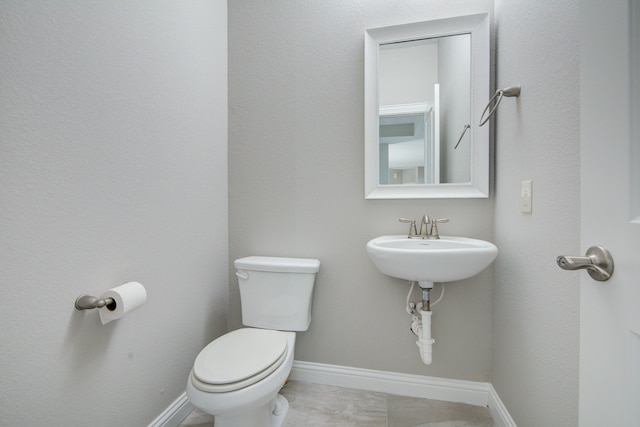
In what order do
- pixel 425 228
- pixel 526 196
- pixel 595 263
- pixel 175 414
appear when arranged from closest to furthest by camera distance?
pixel 595 263 → pixel 526 196 → pixel 175 414 → pixel 425 228

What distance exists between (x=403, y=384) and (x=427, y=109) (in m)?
1.43

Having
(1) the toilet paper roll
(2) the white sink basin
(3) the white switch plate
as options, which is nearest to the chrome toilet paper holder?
(1) the toilet paper roll

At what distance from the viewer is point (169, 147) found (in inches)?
46.4

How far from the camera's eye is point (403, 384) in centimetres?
139

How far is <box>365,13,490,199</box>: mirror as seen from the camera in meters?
1.28

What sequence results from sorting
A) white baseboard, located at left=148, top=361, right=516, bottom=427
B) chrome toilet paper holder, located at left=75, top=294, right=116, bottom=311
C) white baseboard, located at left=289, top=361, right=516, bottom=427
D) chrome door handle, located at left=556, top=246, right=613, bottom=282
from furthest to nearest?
white baseboard, located at left=289, top=361, right=516, bottom=427, white baseboard, located at left=148, top=361, right=516, bottom=427, chrome toilet paper holder, located at left=75, top=294, right=116, bottom=311, chrome door handle, located at left=556, top=246, right=613, bottom=282

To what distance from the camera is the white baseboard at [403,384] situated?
131 cm

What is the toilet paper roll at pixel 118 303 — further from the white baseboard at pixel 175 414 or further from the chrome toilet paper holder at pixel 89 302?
the white baseboard at pixel 175 414

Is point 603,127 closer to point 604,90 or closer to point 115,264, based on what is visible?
point 604,90

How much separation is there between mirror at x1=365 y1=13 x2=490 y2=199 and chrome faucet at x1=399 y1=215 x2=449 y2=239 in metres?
0.13

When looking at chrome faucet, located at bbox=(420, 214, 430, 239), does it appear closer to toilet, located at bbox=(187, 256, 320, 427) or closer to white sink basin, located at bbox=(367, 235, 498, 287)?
white sink basin, located at bbox=(367, 235, 498, 287)

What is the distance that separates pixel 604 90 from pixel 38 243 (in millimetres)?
1326

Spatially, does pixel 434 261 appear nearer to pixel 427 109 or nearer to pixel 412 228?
pixel 412 228

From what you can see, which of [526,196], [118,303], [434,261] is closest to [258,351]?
[118,303]
